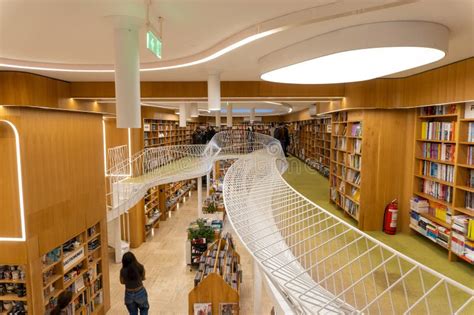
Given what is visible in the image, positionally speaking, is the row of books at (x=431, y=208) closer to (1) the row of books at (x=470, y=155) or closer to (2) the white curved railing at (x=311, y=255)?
(1) the row of books at (x=470, y=155)

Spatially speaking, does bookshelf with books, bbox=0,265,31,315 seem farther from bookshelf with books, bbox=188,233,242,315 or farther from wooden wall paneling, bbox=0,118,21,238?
bookshelf with books, bbox=188,233,242,315

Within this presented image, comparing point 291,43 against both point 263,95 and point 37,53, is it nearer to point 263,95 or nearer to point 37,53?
point 263,95

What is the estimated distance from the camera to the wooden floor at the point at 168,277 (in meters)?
5.21

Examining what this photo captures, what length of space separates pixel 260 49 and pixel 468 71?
2544 mm

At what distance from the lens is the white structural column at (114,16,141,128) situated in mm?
2254

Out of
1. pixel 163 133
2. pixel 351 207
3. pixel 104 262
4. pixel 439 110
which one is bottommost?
pixel 104 262

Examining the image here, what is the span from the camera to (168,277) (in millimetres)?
6324

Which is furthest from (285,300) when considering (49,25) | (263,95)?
(263,95)

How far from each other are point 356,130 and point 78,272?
17.8 ft

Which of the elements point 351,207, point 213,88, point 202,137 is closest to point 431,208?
point 351,207

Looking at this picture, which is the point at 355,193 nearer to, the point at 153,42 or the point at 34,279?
the point at 153,42

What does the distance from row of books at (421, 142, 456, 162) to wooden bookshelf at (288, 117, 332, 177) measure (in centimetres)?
442

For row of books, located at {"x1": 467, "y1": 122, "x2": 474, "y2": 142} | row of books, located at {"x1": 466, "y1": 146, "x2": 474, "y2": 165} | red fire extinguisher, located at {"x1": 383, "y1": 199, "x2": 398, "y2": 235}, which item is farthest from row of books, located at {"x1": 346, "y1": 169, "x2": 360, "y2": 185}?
row of books, located at {"x1": 467, "y1": 122, "x2": 474, "y2": 142}

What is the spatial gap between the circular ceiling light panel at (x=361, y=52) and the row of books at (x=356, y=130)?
7.80 ft
